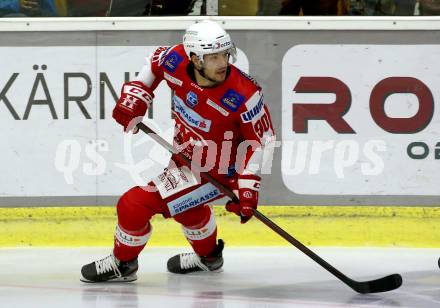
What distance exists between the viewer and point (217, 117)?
5453mm

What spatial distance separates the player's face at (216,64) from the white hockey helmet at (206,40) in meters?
0.02

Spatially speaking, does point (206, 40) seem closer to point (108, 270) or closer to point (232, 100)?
point (232, 100)

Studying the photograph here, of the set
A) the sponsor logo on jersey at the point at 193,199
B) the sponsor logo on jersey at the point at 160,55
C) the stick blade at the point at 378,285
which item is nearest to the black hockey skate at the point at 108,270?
the sponsor logo on jersey at the point at 193,199

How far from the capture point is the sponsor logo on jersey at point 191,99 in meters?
5.43

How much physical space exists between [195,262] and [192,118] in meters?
0.77

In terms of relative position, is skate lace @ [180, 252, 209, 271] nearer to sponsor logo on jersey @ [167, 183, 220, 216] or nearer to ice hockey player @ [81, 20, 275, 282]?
ice hockey player @ [81, 20, 275, 282]

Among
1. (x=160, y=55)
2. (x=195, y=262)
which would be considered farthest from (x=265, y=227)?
(x=160, y=55)

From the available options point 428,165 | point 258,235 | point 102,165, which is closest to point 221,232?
point 258,235

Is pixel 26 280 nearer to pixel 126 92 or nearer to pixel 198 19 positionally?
pixel 126 92

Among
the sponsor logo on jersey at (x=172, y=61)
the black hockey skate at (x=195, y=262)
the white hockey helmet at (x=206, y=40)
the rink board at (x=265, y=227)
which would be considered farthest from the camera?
the rink board at (x=265, y=227)

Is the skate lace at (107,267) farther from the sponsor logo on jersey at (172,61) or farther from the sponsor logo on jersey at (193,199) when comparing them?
the sponsor logo on jersey at (172,61)

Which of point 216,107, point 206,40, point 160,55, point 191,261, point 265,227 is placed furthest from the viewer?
point 265,227

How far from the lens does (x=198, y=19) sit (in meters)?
6.81

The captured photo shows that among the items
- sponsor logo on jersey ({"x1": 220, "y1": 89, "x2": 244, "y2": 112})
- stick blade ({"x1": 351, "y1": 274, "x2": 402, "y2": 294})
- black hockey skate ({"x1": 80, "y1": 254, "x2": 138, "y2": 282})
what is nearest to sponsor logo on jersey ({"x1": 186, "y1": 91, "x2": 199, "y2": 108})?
sponsor logo on jersey ({"x1": 220, "y1": 89, "x2": 244, "y2": 112})
